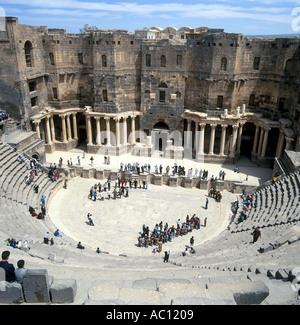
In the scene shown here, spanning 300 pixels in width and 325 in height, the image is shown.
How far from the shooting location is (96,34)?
31438 mm

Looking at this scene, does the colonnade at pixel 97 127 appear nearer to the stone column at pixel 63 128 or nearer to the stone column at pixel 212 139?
the stone column at pixel 63 128

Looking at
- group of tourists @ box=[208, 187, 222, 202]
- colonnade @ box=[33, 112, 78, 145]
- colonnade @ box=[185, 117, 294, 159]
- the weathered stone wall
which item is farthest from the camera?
colonnade @ box=[33, 112, 78, 145]

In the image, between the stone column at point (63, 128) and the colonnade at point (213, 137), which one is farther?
the stone column at point (63, 128)

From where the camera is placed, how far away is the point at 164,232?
66.5ft

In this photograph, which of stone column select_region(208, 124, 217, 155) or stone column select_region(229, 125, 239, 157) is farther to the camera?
stone column select_region(208, 124, 217, 155)

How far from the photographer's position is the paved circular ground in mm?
20297

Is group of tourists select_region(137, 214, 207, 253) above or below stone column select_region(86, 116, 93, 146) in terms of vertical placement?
below

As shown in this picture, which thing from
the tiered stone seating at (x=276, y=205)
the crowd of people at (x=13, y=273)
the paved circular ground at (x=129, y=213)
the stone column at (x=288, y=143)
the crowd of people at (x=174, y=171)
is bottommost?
the paved circular ground at (x=129, y=213)

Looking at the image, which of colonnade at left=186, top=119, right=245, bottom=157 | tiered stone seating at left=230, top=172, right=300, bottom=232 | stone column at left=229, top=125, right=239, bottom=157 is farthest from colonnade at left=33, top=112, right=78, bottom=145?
tiered stone seating at left=230, top=172, right=300, bottom=232

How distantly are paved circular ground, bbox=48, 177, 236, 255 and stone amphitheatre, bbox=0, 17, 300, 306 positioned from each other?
12 cm

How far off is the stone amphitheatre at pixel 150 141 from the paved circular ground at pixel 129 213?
0.40ft

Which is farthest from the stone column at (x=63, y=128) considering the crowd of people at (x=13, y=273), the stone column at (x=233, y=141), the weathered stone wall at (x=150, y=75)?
the crowd of people at (x=13, y=273)

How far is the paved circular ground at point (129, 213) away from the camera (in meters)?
20.3

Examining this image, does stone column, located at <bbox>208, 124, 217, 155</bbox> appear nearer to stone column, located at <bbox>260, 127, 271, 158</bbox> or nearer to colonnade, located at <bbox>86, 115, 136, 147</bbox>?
stone column, located at <bbox>260, 127, 271, 158</bbox>
